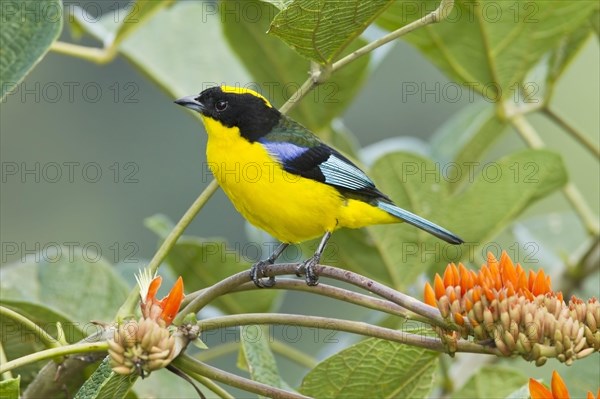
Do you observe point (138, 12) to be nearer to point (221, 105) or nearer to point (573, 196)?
point (221, 105)

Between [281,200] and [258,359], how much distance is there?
83 centimetres

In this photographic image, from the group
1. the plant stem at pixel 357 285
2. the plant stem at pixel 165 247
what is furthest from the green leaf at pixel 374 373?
the plant stem at pixel 165 247

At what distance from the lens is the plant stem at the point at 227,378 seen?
1.98 metres

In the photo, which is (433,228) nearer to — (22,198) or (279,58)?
(279,58)

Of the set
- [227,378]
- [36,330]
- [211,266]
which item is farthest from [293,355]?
[36,330]

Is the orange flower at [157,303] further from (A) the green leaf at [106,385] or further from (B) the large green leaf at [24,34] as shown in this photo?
(B) the large green leaf at [24,34]

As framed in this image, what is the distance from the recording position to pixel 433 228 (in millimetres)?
3119

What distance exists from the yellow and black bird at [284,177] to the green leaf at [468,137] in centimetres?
47

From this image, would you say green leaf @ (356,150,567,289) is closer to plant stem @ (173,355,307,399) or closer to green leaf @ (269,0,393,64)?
green leaf @ (269,0,393,64)

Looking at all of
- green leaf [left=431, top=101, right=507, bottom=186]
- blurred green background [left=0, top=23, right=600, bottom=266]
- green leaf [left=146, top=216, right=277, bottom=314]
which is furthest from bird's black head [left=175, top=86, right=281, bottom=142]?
→ blurred green background [left=0, top=23, right=600, bottom=266]

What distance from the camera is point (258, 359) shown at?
2.37 metres

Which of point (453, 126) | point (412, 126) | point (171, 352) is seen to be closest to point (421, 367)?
point (171, 352)

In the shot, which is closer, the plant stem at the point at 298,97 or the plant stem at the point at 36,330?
the plant stem at the point at 36,330

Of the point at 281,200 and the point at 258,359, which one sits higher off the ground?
the point at 281,200
